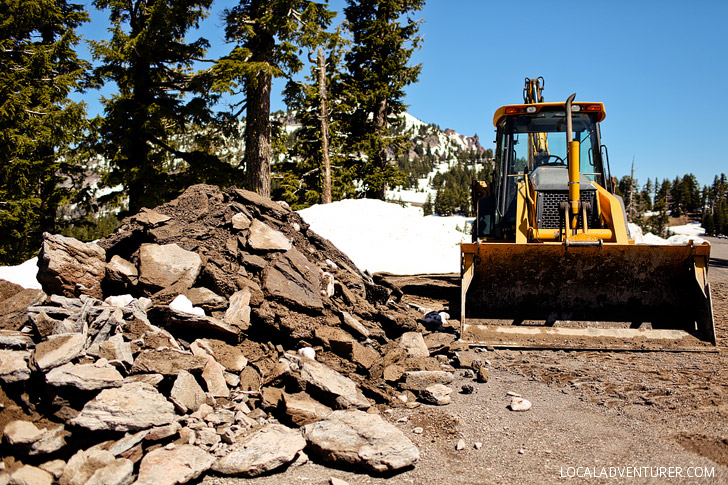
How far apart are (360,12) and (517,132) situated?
18.4 m

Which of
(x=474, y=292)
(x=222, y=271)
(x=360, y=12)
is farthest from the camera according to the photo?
(x=360, y=12)

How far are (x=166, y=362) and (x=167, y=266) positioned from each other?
6.01 feet

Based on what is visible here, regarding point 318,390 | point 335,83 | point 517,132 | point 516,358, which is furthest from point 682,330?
point 335,83

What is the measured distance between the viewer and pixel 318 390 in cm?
456

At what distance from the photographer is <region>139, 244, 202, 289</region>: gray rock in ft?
18.7

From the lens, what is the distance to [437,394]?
488 centimetres

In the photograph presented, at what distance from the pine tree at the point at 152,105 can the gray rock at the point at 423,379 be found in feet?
40.1

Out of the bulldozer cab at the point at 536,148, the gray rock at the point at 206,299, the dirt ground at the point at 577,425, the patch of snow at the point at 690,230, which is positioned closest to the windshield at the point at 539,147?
the bulldozer cab at the point at 536,148

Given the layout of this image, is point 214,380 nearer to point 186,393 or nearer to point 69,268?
point 186,393

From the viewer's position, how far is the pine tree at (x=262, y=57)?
14555 millimetres

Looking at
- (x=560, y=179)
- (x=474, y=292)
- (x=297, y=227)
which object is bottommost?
(x=474, y=292)

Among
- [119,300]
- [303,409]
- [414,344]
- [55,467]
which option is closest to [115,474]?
[55,467]

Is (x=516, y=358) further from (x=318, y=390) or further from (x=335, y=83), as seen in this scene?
(x=335, y=83)

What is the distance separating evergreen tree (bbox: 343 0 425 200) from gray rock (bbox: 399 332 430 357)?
1714cm
